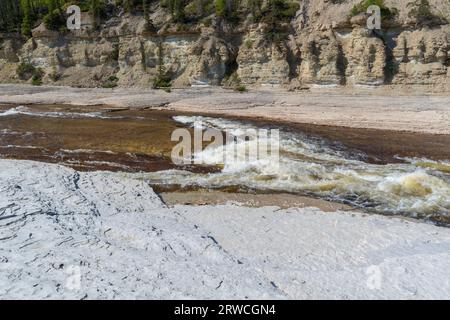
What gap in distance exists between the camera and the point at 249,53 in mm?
38281

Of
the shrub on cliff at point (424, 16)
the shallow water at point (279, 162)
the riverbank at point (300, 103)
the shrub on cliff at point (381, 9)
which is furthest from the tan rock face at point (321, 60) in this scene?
the shallow water at point (279, 162)

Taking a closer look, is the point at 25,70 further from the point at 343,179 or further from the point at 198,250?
the point at 198,250

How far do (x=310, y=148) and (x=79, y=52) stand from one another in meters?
38.5

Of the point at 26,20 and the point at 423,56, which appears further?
the point at 26,20

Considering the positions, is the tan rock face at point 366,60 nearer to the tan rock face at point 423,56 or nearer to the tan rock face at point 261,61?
the tan rock face at point 423,56

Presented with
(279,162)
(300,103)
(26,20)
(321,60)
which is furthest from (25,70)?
(279,162)

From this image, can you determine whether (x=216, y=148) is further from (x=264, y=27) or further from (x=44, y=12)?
(x=44, y=12)

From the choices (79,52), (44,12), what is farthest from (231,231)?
(44,12)

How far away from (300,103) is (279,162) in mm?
15483

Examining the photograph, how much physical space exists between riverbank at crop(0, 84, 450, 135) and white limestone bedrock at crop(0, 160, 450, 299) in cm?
1606

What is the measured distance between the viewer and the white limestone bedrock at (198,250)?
17.3ft

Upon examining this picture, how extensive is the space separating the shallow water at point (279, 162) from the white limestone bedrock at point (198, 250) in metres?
2.32

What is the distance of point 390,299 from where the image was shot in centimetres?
514

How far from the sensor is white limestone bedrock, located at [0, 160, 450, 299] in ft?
17.3
